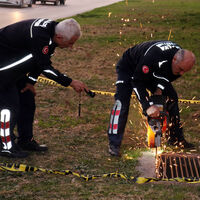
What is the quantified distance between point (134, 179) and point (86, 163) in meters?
0.86

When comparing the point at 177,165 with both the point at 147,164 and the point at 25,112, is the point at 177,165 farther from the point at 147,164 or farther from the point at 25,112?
the point at 25,112

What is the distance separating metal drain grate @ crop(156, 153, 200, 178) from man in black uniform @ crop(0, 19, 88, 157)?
1.54 metres

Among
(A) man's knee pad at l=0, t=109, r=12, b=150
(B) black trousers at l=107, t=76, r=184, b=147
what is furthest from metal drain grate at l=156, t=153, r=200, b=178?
(A) man's knee pad at l=0, t=109, r=12, b=150

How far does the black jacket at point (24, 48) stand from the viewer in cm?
497

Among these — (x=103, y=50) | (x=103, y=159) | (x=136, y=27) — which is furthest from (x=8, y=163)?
(x=136, y=27)

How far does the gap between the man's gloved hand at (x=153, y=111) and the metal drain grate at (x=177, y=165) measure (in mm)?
821

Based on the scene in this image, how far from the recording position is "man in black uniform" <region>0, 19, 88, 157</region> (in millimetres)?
4969

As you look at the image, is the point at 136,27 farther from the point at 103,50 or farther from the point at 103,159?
the point at 103,159

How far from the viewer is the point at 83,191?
461 cm

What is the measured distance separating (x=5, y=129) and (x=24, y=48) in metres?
1.10

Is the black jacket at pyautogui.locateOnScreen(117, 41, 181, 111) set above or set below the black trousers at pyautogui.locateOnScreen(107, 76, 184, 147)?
above

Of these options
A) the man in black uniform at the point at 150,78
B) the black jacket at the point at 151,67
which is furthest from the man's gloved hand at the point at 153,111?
the black jacket at the point at 151,67

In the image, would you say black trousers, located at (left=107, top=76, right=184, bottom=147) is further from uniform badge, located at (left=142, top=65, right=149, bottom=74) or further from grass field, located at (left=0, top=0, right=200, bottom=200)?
uniform badge, located at (left=142, top=65, right=149, bottom=74)

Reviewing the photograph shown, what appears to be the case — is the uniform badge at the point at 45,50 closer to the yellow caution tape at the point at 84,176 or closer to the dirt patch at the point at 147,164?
the yellow caution tape at the point at 84,176
